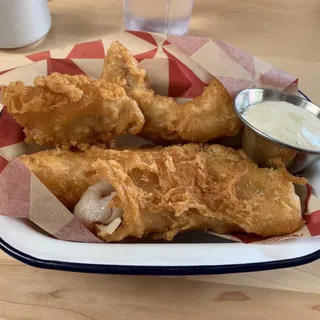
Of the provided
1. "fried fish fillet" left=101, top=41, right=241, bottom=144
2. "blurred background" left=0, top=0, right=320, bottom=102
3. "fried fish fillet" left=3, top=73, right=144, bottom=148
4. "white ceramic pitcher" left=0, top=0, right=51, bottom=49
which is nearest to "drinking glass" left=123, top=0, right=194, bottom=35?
"blurred background" left=0, top=0, right=320, bottom=102

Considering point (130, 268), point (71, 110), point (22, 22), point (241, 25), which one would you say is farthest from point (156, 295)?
point (241, 25)

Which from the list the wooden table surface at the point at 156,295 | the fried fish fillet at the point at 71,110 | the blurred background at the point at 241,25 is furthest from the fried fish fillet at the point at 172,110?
the blurred background at the point at 241,25

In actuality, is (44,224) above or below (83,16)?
below

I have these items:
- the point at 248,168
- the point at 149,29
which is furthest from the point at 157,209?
the point at 149,29

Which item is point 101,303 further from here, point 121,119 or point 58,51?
point 58,51

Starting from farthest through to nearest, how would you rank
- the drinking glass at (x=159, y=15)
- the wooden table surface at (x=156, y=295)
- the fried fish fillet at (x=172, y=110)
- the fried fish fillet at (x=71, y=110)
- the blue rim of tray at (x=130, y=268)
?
A: the drinking glass at (x=159, y=15) < the fried fish fillet at (x=172, y=110) < the fried fish fillet at (x=71, y=110) < the wooden table surface at (x=156, y=295) < the blue rim of tray at (x=130, y=268)

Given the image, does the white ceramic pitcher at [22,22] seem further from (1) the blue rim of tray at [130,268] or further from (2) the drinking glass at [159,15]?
(1) the blue rim of tray at [130,268]
